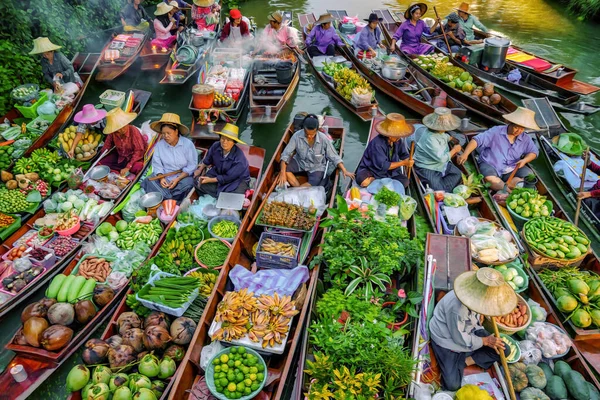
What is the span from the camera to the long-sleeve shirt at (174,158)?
6.14 m

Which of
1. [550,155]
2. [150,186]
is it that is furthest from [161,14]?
[550,155]

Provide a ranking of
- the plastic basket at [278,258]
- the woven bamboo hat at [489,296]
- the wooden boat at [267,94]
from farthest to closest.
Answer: the wooden boat at [267,94], the plastic basket at [278,258], the woven bamboo hat at [489,296]

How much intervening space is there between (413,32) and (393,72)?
2056mm

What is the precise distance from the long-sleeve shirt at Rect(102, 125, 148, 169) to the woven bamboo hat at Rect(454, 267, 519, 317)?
554 centimetres

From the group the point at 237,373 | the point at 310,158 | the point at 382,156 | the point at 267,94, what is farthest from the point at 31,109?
the point at 237,373

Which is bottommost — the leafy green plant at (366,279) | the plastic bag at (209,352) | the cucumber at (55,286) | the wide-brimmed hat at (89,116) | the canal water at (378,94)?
the canal water at (378,94)

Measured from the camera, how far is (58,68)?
8.58 m

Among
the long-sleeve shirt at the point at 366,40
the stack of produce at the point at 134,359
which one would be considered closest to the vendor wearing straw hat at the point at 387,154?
the stack of produce at the point at 134,359

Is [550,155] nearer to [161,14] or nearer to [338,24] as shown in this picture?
[338,24]

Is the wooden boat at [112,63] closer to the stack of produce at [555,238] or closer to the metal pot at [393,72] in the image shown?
the metal pot at [393,72]

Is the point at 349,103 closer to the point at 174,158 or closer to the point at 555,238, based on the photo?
the point at 174,158

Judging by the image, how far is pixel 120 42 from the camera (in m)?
10.4

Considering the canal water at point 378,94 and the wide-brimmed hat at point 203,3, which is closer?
the canal water at point 378,94

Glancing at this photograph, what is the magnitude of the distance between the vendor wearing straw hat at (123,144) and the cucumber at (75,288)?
223 cm
